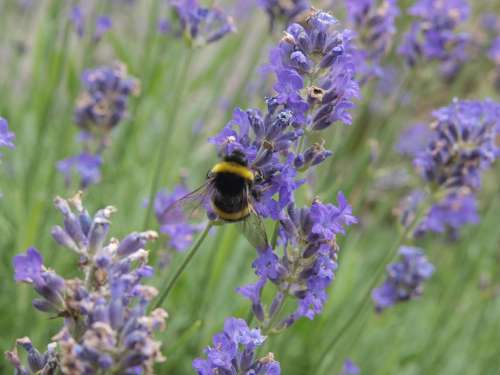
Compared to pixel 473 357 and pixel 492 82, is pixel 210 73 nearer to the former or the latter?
pixel 492 82

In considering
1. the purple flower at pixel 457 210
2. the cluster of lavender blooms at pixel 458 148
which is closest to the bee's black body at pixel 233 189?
the cluster of lavender blooms at pixel 458 148

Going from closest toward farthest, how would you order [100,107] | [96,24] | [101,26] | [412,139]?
[100,107], [101,26], [96,24], [412,139]

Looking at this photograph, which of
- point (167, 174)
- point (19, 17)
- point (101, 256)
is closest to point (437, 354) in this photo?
point (167, 174)

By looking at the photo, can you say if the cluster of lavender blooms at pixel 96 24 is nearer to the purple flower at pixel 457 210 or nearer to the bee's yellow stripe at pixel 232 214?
the bee's yellow stripe at pixel 232 214

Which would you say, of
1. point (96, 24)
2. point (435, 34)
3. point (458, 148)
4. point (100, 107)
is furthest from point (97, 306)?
point (96, 24)

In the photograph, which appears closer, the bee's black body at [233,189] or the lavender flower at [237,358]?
the lavender flower at [237,358]

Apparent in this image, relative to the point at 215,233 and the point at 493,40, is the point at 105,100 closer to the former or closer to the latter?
the point at 215,233
